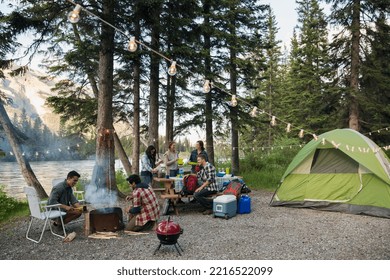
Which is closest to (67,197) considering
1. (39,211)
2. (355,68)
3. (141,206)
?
(39,211)

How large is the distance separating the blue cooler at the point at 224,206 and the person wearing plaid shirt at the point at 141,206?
4.67 feet

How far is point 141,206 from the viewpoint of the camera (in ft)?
15.2

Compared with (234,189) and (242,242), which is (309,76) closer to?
(234,189)

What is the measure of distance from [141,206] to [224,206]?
5.71 ft

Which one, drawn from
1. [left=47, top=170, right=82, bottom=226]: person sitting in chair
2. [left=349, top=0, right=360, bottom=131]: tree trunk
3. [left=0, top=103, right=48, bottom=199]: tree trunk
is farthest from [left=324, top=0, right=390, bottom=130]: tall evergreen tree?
[left=0, top=103, right=48, bottom=199]: tree trunk

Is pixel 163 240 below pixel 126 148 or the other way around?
below

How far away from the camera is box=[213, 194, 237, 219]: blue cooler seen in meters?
5.63

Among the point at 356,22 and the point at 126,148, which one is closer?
the point at 356,22

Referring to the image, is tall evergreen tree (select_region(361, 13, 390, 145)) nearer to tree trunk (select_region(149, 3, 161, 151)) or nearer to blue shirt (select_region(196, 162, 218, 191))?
blue shirt (select_region(196, 162, 218, 191))

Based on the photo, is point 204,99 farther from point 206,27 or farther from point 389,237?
point 389,237

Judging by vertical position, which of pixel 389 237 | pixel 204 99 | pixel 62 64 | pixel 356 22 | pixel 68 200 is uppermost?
pixel 356 22

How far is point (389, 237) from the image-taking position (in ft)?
14.5
